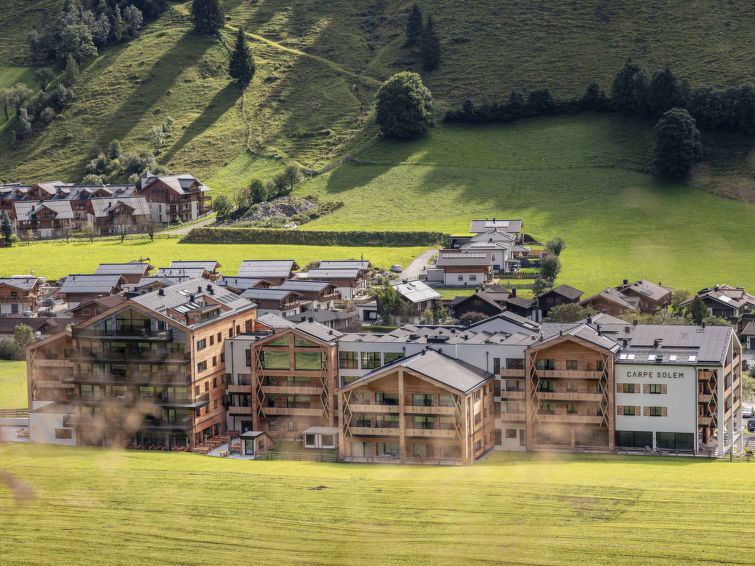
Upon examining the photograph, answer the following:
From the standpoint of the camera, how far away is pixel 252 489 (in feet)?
168

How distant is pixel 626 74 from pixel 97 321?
92599 millimetres

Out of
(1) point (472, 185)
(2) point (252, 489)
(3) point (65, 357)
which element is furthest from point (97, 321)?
(1) point (472, 185)

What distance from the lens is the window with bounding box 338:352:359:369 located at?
6462 centimetres

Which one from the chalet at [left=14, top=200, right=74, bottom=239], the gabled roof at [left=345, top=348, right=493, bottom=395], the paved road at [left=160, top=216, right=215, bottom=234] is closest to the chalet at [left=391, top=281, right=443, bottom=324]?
the gabled roof at [left=345, top=348, right=493, bottom=395]

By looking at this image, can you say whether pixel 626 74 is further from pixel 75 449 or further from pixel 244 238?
pixel 75 449

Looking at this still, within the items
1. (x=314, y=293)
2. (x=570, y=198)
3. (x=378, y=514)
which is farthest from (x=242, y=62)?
(x=378, y=514)

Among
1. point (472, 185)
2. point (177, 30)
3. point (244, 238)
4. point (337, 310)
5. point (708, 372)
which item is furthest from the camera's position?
point (177, 30)

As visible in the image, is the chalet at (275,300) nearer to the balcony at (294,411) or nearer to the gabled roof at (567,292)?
the gabled roof at (567,292)

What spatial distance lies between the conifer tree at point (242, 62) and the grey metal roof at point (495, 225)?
58.1 metres

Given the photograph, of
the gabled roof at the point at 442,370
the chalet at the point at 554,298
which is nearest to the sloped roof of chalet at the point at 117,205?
the chalet at the point at 554,298

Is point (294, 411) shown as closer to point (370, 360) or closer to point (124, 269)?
point (370, 360)

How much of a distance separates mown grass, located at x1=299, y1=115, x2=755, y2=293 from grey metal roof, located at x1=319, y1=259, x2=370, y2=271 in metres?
17.0

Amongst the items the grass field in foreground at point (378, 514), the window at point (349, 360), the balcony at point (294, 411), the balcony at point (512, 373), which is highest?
the window at point (349, 360)

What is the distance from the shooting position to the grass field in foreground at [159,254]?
114 m
